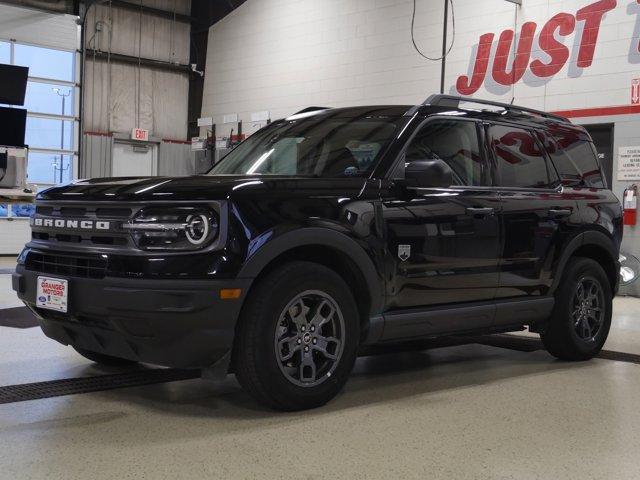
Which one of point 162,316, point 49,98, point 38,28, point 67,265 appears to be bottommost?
point 162,316

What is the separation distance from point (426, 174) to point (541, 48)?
24.5 feet

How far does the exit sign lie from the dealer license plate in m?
13.1

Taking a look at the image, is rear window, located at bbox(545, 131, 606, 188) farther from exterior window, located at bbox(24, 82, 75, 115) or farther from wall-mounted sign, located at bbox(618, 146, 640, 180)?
exterior window, located at bbox(24, 82, 75, 115)

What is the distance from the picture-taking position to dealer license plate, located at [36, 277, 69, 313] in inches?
128

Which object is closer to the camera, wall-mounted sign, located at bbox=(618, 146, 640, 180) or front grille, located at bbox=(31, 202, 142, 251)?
front grille, located at bbox=(31, 202, 142, 251)

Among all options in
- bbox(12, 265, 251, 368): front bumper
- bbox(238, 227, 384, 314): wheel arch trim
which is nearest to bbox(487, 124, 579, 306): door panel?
bbox(238, 227, 384, 314): wheel arch trim

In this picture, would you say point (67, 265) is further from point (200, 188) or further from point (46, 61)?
point (46, 61)

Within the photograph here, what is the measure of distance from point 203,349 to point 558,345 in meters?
2.63

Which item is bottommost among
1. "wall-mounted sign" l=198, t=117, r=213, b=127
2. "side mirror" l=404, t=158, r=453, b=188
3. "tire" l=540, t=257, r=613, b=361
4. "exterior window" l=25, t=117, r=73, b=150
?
"tire" l=540, t=257, r=613, b=361

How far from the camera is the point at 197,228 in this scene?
10.1ft

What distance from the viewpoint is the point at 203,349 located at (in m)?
3.07

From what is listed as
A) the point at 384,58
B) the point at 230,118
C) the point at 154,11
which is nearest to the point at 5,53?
the point at 154,11

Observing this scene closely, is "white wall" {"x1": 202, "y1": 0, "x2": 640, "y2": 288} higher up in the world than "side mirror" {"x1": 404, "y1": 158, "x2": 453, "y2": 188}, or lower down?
higher up

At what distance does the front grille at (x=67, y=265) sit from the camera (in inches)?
125
